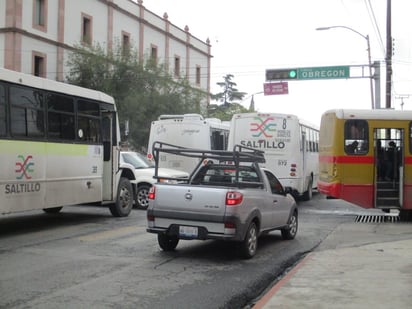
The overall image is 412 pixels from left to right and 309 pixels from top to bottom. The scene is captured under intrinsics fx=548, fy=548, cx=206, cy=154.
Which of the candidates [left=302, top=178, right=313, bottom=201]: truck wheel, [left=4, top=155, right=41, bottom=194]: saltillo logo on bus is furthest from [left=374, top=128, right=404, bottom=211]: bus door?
[left=4, top=155, right=41, bottom=194]: saltillo logo on bus

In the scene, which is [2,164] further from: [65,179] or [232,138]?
[232,138]

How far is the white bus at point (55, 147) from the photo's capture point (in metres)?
10.6

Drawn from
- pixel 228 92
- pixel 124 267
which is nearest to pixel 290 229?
pixel 124 267

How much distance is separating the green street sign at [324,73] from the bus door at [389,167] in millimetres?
12344

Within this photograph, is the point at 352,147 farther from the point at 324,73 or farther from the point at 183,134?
the point at 324,73

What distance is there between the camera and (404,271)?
813 cm

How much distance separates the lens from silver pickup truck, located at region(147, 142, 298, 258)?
8719 millimetres

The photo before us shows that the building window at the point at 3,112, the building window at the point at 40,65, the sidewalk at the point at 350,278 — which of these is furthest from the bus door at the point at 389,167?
the building window at the point at 40,65

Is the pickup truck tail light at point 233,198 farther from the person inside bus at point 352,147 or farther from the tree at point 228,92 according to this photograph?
the tree at point 228,92

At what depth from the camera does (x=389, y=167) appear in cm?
1536

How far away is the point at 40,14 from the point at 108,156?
2583 centimetres

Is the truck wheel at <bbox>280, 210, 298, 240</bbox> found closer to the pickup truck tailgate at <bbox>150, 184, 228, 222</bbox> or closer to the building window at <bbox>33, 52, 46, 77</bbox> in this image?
the pickup truck tailgate at <bbox>150, 184, 228, 222</bbox>

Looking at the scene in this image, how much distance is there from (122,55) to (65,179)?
89.4 ft

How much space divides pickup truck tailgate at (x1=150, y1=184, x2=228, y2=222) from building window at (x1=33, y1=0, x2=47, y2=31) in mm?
30651
